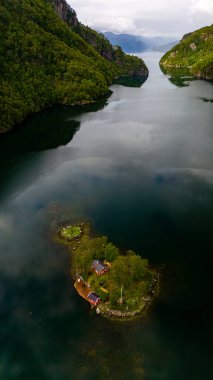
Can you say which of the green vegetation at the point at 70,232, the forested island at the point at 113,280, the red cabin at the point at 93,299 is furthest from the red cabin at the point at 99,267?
the green vegetation at the point at 70,232

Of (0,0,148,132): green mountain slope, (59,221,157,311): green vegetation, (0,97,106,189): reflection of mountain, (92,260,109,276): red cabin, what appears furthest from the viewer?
(0,0,148,132): green mountain slope

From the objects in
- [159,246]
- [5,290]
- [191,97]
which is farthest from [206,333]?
[191,97]

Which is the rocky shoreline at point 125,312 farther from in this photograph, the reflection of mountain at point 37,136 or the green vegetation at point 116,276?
the reflection of mountain at point 37,136

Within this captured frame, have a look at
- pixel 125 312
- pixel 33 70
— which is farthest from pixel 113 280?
pixel 33 70

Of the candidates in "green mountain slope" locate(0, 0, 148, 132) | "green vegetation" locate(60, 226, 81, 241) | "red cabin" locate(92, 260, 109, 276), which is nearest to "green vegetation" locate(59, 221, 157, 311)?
"red cabin" locate(92, 260, 109, 276)

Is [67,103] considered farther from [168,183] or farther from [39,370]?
[39,370]

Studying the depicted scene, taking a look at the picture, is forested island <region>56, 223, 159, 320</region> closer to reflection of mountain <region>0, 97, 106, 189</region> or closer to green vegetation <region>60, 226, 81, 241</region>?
green vegetation <region>60, 226, 81, 241</region>
